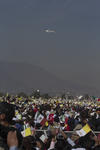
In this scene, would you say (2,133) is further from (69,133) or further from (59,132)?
(69,133)

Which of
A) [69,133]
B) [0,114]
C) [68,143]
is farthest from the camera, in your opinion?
[69,133]

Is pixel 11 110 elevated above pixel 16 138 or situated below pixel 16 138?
above

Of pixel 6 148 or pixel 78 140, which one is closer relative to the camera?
pixel 6 148

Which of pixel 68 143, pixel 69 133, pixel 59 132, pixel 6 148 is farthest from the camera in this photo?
pixel 69 133

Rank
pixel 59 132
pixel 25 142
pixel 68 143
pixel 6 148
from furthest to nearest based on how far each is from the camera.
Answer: pixel 59 132, pixel 68 143, pixel 25 142, pixel 6 148

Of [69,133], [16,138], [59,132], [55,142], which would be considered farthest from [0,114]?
[69,133]

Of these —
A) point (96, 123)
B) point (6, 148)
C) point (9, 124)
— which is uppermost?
point (96, 123)

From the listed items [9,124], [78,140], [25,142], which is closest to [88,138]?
[78,140]

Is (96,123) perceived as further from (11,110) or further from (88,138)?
(11,110)

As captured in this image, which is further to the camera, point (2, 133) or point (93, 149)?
point (93, 149)
